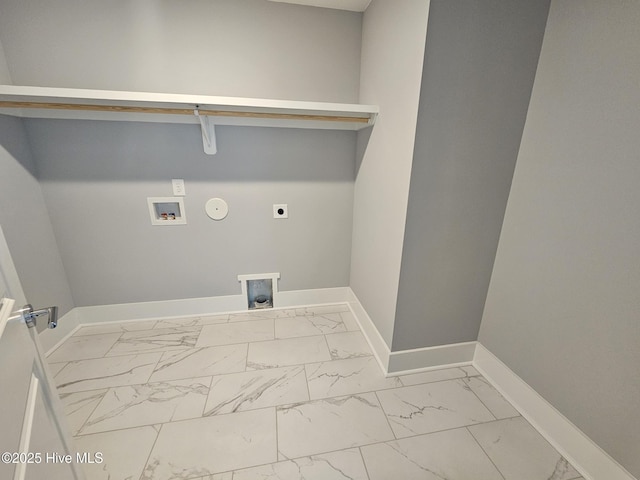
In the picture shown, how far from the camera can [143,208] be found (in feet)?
6.31

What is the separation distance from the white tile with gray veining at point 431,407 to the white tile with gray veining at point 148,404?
107cm

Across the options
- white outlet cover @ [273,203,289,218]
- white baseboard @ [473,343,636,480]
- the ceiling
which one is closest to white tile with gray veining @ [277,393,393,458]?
white baseboard @ [473,343,636,480]

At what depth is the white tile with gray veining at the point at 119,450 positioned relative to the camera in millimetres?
1111

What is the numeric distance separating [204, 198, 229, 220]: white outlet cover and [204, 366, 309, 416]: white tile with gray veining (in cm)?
116

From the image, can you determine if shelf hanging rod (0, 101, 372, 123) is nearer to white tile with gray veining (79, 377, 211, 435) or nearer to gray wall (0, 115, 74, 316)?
gray wall (0, 115, 74, 316)

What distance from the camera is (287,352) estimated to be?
5.97 ft

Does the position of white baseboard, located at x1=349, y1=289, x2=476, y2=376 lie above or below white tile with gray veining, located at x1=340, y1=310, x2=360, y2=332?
above

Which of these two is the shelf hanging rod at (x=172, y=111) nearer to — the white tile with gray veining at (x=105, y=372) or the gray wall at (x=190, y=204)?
the gray wall at (x=190, y=204)

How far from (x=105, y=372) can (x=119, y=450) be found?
2.08ft

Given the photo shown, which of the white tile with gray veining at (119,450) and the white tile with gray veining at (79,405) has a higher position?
the white tile with gray veining at (79,405)

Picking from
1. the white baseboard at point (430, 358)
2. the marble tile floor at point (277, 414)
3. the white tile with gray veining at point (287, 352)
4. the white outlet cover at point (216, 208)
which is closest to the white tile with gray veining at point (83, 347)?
the marble tile floor at point (277, 414)

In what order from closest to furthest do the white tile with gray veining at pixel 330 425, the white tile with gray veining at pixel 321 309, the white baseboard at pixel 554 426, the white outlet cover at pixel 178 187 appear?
the white baseboard at pixel 554 426 < the white tile with gray veining at pixel 330 425 < the white outlet cover at pixel 178 187 < the white tile with gray veining at pixel 321 309

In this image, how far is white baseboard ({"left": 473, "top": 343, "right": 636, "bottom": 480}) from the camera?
1070mm

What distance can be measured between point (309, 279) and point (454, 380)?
1.32 metres
